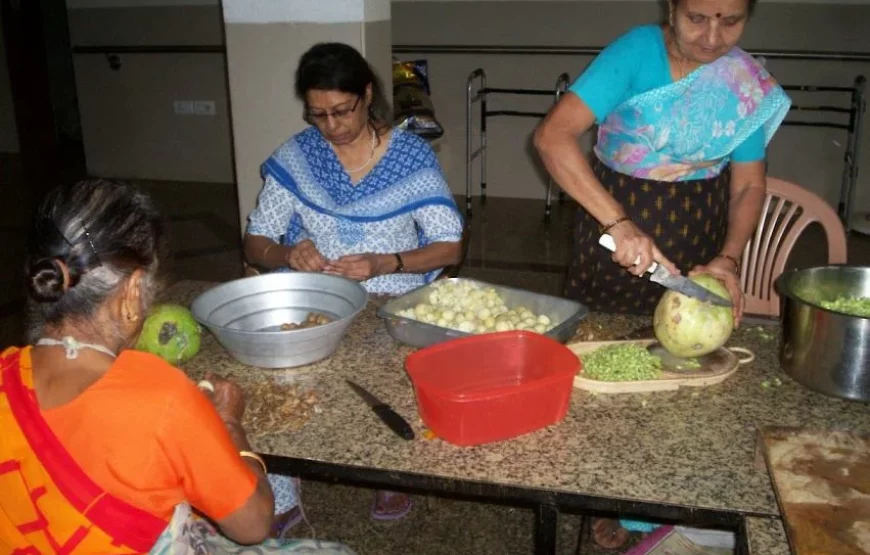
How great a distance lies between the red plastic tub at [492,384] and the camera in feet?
4.42

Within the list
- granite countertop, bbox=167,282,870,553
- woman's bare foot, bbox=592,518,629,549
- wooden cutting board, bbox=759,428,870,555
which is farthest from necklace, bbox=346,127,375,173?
wooden cutting board, bbox=759,428,870,555

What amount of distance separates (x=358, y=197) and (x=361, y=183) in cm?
4

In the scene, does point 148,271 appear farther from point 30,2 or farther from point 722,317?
point 30,2

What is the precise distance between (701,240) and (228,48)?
2007 millimetres

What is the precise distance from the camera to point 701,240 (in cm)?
210

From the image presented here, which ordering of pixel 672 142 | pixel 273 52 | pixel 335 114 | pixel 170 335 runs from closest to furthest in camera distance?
pixel 170 335 → pixel 672 142 → pixel 335 114 → pixel 273 52

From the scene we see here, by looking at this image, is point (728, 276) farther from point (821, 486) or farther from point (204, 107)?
point (204, 107)

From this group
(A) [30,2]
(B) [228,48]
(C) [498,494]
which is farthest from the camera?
(A) [30,2]

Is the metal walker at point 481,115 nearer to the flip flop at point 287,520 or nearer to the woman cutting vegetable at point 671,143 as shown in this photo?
the woman cutting vegetable at point 671,143

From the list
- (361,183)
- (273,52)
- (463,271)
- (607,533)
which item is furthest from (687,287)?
(463,271)

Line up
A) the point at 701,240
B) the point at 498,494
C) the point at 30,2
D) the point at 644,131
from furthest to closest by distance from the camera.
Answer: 1. the point at 30,2
2. the point at 701,240
3. the point at 644,131
4. the point at 498,494

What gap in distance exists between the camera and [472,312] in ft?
5.77

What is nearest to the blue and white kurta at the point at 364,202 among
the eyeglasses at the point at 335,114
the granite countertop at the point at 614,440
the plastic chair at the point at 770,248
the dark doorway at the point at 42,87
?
the eyeglasses at the point at 335,114

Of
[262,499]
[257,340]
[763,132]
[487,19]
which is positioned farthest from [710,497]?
[487,19]
